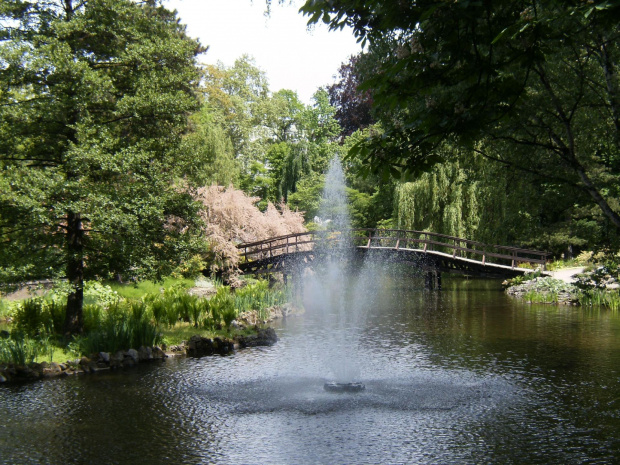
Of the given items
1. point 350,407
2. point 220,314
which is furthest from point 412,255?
point 350,407

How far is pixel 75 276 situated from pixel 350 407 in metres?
7.93

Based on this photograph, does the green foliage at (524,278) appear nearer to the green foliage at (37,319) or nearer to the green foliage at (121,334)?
the green foliage at (121,334)

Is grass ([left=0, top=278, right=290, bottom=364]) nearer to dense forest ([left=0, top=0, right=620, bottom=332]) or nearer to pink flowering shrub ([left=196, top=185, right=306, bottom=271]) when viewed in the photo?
dense forest ([left=0, top=0, right=620, bottom=332])

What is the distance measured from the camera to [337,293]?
29.3 meters

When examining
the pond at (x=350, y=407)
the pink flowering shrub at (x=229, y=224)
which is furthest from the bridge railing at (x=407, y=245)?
the pond at (x=350, y=407)

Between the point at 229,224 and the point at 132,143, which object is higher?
the point at 132,143

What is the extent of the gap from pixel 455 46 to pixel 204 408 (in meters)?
7.60

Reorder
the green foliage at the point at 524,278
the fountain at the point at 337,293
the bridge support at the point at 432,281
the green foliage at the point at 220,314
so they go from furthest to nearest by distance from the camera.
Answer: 1. the bridge support at the point at 432,281
2. the green foliage at the point at 524,278
3. the green foliage at the point at 220,314
4. the fountain at the point at 337,293

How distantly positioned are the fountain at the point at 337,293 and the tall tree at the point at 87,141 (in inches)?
199

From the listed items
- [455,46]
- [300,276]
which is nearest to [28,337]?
[455,46]

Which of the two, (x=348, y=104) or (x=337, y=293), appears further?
(x=348, y=104)

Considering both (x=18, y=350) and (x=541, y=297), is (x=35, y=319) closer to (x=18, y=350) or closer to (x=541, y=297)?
(x=18, y=350)

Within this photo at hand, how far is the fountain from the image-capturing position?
495 inches

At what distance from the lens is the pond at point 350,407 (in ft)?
26.1
